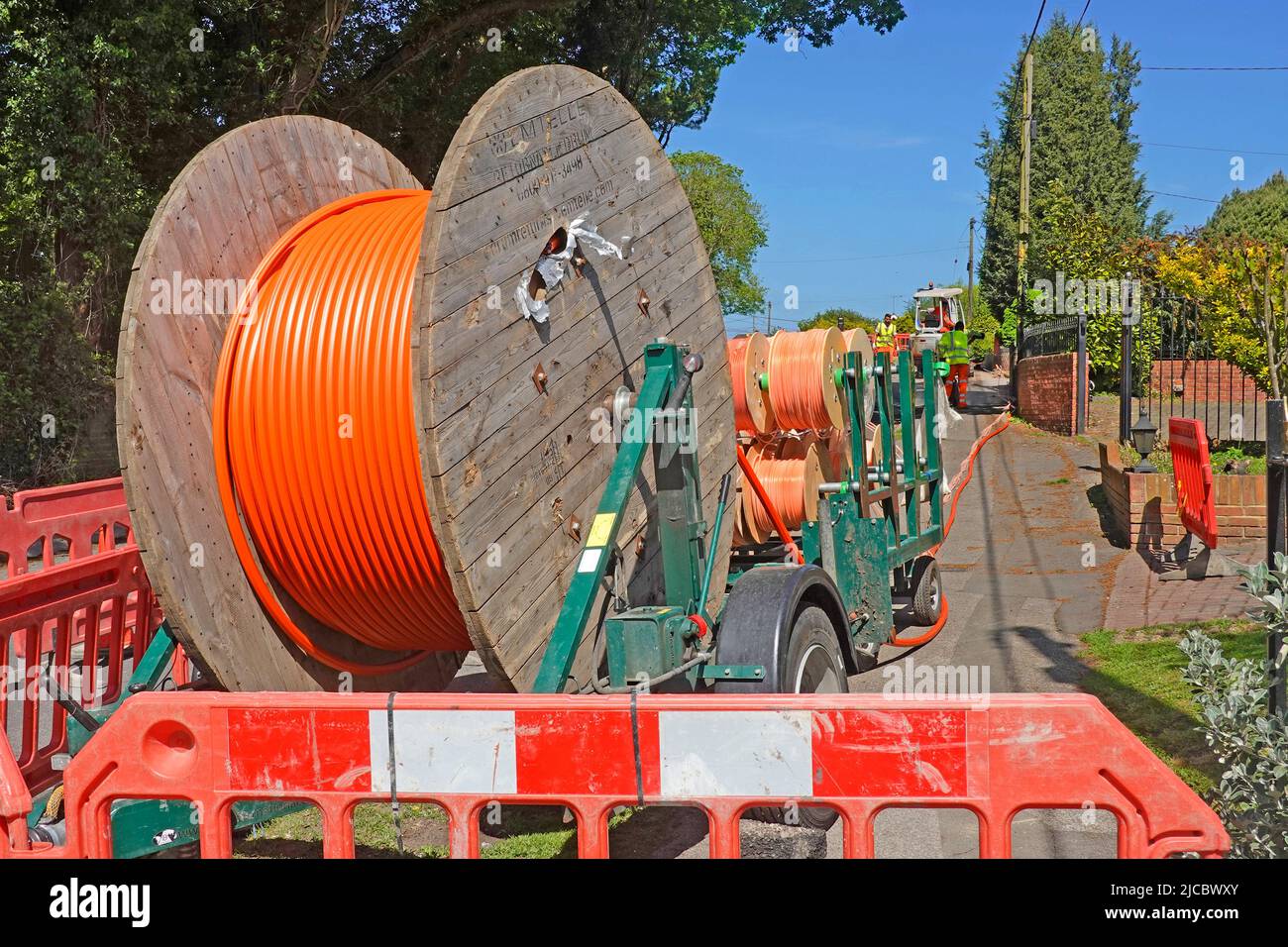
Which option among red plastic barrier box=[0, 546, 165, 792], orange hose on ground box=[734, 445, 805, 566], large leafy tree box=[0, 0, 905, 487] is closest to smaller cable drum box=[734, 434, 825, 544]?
orange hose on ground box=[734, 445, 805, 566]

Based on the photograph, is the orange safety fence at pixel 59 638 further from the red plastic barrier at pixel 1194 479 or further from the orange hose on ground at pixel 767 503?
the red plastic barrier at pixel 1194 479

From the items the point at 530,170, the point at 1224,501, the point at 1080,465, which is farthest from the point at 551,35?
the point at 530,170

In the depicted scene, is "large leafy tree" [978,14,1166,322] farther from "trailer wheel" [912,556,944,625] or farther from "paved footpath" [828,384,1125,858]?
"trailer wheel" [912,556,944,625]

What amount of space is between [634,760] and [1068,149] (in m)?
44.2

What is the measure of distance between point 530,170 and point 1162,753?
4.20 m

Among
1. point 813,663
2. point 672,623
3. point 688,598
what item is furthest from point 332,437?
point 813,663

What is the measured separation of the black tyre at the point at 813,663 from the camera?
4812mm

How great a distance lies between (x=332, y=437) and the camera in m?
4.39

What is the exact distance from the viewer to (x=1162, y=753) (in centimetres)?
586

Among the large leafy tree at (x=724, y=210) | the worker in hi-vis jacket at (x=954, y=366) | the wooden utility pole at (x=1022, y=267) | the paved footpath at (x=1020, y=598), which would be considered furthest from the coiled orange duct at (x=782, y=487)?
the large leafy tree at (x=724, y=210)

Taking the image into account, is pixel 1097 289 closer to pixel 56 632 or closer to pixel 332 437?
pixel 332 437

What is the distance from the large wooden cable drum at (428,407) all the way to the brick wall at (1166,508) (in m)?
7.95
